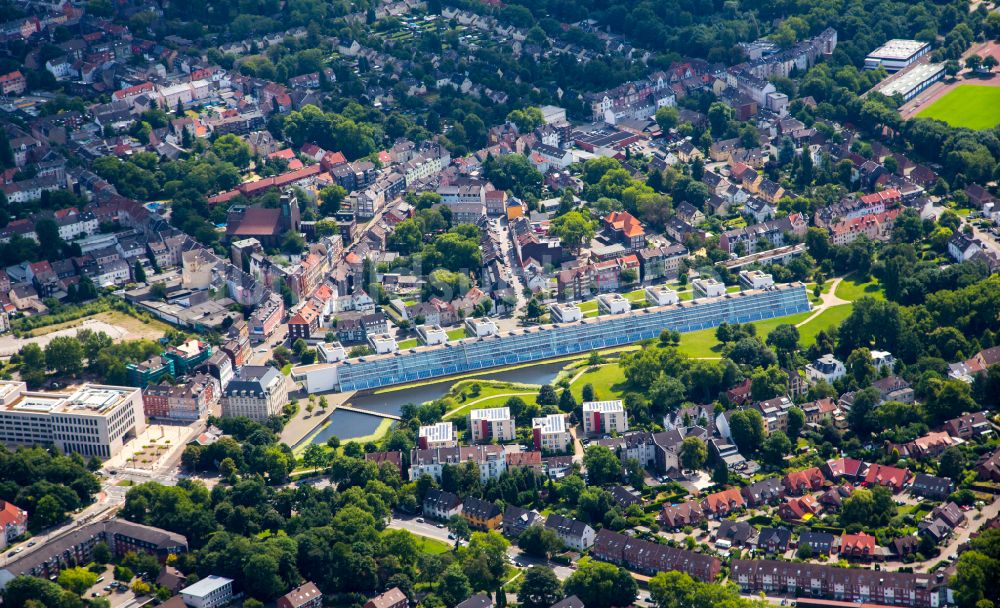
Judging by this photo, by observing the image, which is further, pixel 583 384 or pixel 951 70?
pixel 951 70

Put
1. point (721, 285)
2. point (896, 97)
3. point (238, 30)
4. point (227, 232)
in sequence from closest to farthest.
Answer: point (721, 285) < point (227, 232) < point (896, 97) < point (238, 30)

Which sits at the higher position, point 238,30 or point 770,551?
point 238,30

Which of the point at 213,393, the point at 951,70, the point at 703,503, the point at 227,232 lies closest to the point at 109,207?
the point at 227,232

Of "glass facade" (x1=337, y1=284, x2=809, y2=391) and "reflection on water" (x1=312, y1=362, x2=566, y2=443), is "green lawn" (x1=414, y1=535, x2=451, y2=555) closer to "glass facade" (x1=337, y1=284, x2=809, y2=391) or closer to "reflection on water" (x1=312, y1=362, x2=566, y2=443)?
"reflection on water" (x1=312, y1=362, x2=566, y2=443)

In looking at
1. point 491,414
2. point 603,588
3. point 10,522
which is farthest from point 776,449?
point 10,522

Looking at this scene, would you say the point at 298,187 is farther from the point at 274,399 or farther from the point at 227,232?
the point at 274,399

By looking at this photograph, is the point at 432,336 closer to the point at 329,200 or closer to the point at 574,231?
the point at 574,231
